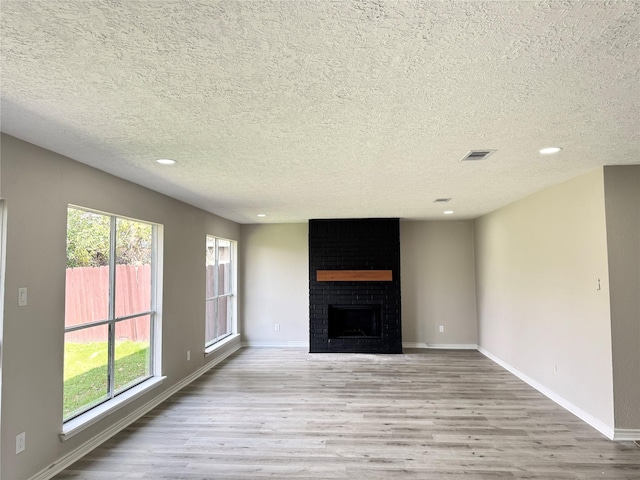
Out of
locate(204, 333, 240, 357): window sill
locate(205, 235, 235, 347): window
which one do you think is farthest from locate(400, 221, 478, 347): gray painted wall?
locate(205, 235, 235, 347): window

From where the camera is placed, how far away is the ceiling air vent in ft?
8.99

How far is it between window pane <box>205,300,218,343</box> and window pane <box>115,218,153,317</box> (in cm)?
181

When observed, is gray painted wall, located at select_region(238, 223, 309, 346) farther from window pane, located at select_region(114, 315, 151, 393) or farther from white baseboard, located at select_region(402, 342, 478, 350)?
window pane, located at select_region(114, 315, 151, 393)

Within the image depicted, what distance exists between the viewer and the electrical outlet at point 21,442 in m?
2.38

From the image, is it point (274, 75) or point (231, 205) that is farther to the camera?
point (231, 205)

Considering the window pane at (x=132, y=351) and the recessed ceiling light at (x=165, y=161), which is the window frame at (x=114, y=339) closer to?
the window pane at (x=132, y=351)

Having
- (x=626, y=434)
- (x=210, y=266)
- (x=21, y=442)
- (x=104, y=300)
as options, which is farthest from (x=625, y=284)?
(x=210, y=266)

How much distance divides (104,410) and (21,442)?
2.73 feet

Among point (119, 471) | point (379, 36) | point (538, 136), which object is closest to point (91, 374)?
point (119, 471)

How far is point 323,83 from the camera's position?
1695 mm

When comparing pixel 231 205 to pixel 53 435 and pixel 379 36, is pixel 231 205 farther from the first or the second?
pixel 379 36

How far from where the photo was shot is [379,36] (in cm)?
135

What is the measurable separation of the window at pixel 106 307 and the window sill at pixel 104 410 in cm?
6

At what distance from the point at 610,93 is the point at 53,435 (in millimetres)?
3976
